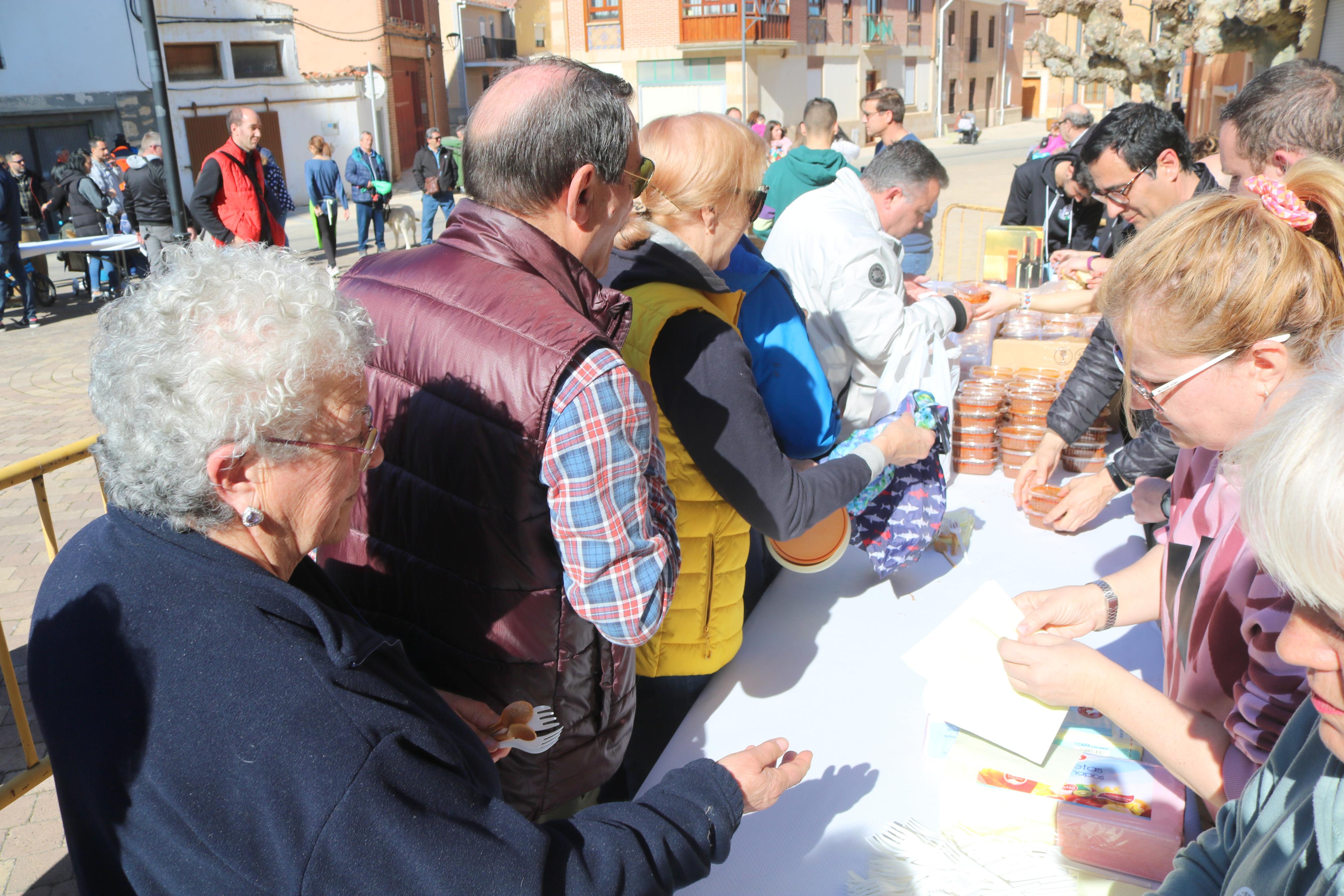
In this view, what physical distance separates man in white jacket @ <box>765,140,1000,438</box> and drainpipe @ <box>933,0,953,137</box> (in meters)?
40.5

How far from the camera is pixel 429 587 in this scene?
1430mm

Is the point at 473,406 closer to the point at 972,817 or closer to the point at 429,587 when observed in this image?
the point at 429,587

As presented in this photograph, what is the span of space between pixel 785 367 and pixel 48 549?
192 centimetres

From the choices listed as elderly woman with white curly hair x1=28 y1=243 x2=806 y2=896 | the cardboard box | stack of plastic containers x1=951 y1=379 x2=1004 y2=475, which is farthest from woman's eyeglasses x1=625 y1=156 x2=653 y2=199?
the cardboard box

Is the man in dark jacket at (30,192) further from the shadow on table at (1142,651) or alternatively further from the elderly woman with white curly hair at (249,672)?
the shadow on table at (1142,651)

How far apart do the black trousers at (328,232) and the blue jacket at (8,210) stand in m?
3.11

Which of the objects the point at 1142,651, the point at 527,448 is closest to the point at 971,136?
the point at 1142,651

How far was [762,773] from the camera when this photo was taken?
129cm

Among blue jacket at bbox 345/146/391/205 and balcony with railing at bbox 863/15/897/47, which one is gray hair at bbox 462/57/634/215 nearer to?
blue jacket at bbox 345/146/391/205

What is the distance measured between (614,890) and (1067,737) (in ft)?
2.84

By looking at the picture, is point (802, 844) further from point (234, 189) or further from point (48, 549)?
point (234, 189)

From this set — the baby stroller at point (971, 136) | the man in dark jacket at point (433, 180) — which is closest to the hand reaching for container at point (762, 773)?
the man in dark jacket at point (433, 180)

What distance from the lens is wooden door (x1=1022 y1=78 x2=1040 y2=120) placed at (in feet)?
169

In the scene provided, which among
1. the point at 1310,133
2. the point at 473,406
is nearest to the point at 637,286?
the point at 473,406
